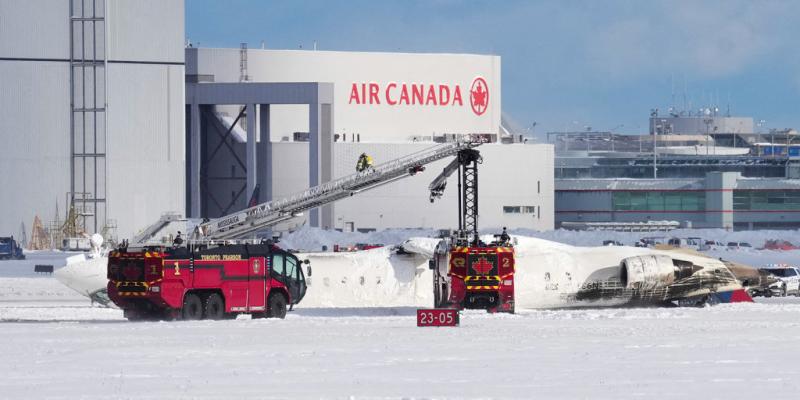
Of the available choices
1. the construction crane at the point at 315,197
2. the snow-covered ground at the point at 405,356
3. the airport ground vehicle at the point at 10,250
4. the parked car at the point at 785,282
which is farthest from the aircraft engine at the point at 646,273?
the airport ground vehicle at the point at 10,250

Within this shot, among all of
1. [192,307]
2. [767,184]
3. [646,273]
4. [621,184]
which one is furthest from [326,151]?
[192,307]

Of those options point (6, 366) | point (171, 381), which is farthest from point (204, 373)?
point (6, 366)

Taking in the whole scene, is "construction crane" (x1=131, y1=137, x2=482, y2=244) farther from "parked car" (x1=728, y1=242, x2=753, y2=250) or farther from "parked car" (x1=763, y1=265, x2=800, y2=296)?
"parked car" (x1=728, y1=242, x2=753, y2=250)

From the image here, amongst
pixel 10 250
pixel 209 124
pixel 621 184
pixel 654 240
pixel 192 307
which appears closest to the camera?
pixel 192 307

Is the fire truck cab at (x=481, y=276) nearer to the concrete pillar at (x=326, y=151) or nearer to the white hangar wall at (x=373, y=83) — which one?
the concrete pillar at (x=326, y=151)

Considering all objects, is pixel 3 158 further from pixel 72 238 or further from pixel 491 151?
pixel 491 151

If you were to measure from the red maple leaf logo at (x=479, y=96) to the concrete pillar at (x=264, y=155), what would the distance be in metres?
22.4

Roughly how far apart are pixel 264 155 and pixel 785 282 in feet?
216

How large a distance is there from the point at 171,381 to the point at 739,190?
488 ft

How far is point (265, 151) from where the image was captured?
433ft

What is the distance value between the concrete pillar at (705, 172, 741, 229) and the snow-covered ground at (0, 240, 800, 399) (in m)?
118

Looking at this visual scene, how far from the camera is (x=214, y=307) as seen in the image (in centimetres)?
5225

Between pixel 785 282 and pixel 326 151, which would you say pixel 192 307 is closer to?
pixel 785 282

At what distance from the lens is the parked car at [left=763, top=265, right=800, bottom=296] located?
238ft
